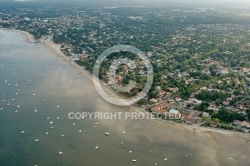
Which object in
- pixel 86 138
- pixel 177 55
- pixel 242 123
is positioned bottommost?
pixel 86 138

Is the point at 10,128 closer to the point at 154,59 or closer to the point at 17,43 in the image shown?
the point at 154,59

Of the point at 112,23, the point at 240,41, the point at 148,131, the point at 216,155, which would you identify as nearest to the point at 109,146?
the point at 148,131

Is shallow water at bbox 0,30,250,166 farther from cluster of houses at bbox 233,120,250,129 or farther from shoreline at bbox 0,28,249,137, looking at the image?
cluster of houses at bbox 233,120,250,129

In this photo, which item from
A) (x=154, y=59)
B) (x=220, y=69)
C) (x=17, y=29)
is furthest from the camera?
(x=17, y=29)

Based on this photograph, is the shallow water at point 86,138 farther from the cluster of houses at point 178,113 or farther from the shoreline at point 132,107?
the cluster of houses at point 178,113

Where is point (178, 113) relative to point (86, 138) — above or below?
above

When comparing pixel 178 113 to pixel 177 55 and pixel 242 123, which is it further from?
pixel 177 55

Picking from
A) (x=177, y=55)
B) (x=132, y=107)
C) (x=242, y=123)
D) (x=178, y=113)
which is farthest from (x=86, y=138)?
(x=177, y=55)

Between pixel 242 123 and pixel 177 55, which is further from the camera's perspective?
pixel 177 55
